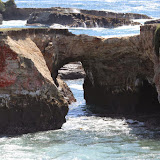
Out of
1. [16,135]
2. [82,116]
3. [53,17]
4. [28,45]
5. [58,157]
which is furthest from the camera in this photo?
[53,17]

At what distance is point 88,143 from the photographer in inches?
1125

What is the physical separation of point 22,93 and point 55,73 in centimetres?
779

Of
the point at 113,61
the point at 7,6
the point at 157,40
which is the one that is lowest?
the point at 7,6

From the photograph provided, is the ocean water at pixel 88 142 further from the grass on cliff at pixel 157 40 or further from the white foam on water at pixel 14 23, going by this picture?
the white foam on water at pixel 14 23

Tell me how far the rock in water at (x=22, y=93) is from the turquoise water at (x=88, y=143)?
1.07 m

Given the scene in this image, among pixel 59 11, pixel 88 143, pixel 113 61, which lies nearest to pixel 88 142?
pixel 88 143

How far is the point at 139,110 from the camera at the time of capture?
37.3 m

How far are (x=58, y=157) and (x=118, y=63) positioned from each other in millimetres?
12746

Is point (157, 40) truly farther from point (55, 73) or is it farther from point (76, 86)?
point (76, 86)

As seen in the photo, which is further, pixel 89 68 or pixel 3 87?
pixel 89 68

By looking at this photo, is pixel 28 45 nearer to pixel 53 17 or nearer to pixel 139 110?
pixel 139 110

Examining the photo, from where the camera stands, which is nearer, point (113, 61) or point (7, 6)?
point (113, 61)

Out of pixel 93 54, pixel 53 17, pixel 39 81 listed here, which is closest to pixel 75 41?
pixel 93 54

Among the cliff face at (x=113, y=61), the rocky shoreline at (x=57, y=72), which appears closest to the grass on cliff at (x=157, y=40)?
the rocky shoreline at (x=57, y=72)
